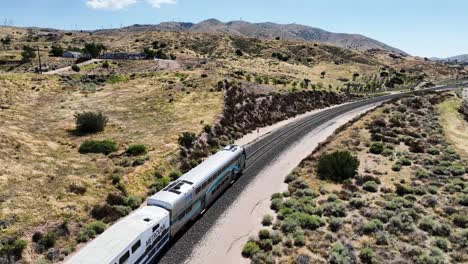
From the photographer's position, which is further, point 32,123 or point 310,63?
point 310,63

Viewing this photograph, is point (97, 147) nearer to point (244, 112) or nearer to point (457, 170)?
point (244, 112)

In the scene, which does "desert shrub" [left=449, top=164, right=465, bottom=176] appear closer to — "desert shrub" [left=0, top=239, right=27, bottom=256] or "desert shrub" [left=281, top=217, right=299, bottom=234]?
"desert shrub" [left=281, top=217, right=299, bottom=234]

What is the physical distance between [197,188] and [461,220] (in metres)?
22.5

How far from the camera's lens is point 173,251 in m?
27.0

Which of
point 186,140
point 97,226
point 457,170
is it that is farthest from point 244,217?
point 457,170

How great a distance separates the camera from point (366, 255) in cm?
2475

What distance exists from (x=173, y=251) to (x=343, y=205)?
632 inches

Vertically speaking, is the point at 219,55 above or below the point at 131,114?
above

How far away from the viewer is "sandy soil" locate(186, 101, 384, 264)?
87.1ft

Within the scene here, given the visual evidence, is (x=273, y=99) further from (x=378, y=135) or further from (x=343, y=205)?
(x=343, y=205)

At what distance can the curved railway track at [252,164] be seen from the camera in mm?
27312

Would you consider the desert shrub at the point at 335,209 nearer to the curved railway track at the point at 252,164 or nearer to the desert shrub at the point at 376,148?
the curved railway track at the point at 252,164

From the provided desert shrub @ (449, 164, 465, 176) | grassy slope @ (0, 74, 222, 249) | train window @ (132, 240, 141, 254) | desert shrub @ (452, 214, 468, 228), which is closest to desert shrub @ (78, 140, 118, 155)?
grassy slope @ (0, 74, 222, 249)

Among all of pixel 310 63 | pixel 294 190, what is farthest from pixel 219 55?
pixel 294 190
